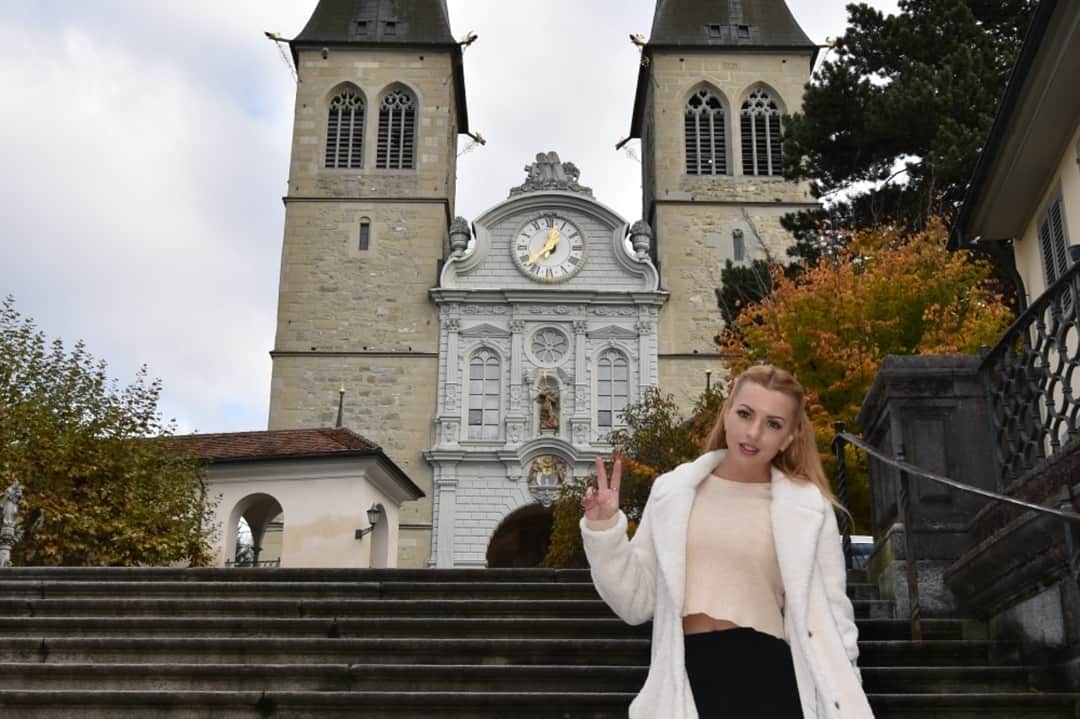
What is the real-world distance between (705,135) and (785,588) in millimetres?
34867

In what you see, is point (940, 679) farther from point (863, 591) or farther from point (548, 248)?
point (548, 248)

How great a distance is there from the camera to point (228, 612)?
24.5 ft

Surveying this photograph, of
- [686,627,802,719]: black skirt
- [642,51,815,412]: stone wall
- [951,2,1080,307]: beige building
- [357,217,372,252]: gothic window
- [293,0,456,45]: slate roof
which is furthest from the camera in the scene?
[293,0,456,45]: slate roof

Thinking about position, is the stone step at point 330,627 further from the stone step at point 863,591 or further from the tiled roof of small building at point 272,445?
the tiled roof of small building at point 272,445

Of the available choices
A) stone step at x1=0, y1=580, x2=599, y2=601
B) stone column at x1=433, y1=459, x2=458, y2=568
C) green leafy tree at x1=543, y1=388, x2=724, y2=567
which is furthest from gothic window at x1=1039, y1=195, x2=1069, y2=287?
stone column at x1=433, y1=459, x2=458, y2=568

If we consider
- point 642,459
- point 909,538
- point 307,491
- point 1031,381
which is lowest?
point 909,538

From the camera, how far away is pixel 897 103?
64.6ft

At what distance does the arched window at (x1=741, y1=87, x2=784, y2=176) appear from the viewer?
3653cm

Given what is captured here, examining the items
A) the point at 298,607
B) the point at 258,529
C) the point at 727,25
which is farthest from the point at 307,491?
the point at 727,25

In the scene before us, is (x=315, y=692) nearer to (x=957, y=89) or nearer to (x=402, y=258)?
(x=957, y=89)

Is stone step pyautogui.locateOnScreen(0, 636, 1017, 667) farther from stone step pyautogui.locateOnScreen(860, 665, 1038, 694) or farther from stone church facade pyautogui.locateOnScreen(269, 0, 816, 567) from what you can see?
stone church facade pyautogui.locateOnScreen(269, 0, 816, 567)

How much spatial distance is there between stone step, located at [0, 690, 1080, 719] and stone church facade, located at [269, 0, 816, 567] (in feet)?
80.9

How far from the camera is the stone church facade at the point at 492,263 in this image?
106 ft

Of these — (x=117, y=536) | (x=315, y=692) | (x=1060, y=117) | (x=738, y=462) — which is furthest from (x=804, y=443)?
(x=117, y=536)
